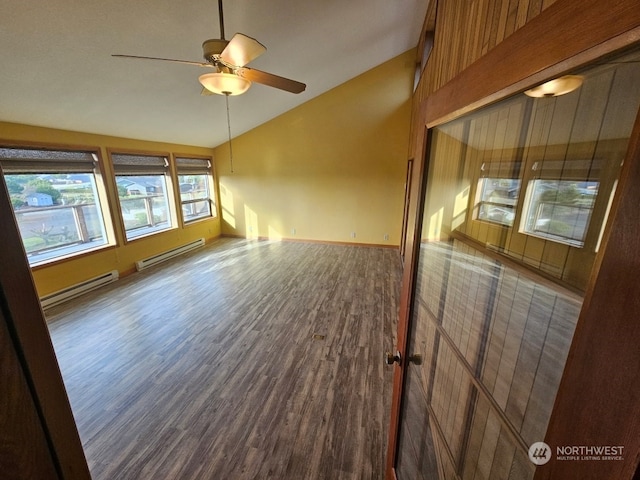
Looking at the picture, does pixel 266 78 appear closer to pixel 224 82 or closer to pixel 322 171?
pixel 224 82

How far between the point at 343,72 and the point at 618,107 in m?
5.08

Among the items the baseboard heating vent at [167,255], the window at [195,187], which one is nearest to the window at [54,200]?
the baseboard heating vent at [167,255]

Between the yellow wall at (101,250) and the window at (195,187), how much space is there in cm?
30

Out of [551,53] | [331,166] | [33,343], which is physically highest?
[331,166]

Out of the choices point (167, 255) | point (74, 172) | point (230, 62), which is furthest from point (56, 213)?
point (230, 62)

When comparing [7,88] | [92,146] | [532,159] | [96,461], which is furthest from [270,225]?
[532,159]

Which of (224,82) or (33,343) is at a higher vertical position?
(224,82)

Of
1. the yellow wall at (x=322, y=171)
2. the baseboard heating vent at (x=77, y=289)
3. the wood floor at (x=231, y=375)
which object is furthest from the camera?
the yellow wall at (x=322, y=171)

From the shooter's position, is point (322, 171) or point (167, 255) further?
point (322, 171)

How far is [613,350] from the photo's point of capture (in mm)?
344

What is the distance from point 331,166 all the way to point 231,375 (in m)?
4.62

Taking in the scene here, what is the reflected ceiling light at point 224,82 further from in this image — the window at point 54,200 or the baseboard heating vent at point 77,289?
the baseboard heating vent at point 77,289

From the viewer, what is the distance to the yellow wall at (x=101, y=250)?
316 cm

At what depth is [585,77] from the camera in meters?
0.50
